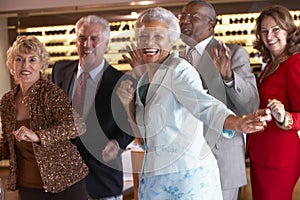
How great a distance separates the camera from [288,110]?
2.33m

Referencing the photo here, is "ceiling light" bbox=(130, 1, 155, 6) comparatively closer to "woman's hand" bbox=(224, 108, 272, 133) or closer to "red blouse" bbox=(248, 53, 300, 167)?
"red blouse" bbox=(248, 53, 300, 167)

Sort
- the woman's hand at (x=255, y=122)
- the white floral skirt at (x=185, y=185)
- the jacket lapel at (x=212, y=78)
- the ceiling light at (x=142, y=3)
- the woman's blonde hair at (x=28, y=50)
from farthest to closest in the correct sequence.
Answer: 1. the ceiling light at (x=142, y=3)
2. the woman's blonde hair at (x=28, y=50)
3. the jacket lapel at (x=212, y=78)
4. the white floral skirt at (x=185, y=185)
5. the woman's hand at (x=255, y=122)

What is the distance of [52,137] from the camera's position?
7.12 feet

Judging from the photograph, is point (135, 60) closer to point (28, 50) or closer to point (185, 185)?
point (185, 185)

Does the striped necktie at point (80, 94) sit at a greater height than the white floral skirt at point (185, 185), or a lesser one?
greater

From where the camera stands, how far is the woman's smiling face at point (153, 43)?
1646mm

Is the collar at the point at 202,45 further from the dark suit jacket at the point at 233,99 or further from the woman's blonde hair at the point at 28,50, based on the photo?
the woman's blonde hair at the point at 28,50

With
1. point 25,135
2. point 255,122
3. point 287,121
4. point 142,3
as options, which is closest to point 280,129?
point 287,121

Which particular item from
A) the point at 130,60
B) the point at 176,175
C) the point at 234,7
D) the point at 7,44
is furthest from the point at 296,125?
the point at 7,44

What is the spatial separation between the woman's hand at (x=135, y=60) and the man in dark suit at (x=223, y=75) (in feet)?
1.30

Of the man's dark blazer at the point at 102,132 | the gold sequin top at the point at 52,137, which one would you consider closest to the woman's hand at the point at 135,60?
the man's dark blazer at the point at 102,132

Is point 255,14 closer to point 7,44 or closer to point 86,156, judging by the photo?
point 7,44

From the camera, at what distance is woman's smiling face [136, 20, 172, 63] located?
1.65 metres

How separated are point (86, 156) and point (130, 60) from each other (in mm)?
842
